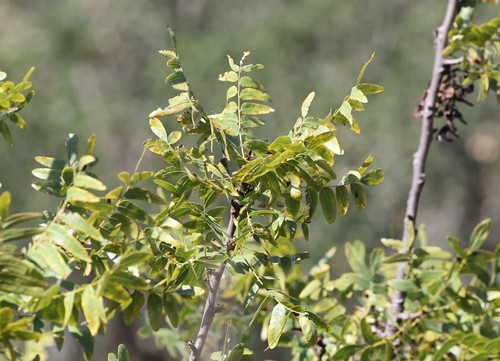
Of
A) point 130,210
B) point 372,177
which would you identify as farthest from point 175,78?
point 372,177

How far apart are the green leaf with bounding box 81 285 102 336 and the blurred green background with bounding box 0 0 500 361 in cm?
637

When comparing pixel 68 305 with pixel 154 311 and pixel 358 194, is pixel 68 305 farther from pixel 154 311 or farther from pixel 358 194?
pixel 358 194

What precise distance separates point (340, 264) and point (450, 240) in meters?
7.54

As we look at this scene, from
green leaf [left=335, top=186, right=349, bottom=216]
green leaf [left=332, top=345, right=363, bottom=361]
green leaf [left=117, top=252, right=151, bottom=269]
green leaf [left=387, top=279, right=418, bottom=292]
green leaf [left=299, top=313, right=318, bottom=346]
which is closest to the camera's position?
green leaf [left=117, top=252, right=151, bottom=269]

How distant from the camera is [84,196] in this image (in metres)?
0.79

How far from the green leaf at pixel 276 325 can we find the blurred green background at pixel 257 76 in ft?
20.4

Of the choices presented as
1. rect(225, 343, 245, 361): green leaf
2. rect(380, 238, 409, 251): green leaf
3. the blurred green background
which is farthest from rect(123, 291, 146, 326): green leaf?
the blurred green background

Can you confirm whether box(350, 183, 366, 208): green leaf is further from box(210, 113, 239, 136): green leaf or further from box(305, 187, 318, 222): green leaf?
box(210, 113, 239, 136): green leaf

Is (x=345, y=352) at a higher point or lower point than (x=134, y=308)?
lower

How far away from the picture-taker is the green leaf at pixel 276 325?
885 millimetres

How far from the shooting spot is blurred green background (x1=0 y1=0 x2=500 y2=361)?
7.62 m

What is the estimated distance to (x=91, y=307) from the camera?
0.75 meters

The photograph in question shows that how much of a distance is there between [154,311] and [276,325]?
0.15m

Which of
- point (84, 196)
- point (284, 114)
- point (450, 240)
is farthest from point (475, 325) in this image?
point (284, 114)
